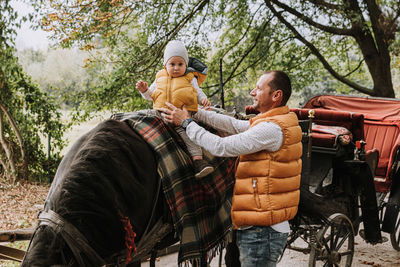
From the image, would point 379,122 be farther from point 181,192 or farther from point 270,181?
point 181,192

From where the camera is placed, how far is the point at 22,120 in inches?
328

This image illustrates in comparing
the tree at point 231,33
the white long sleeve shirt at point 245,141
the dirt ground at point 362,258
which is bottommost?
the dirt ground at point 362,258

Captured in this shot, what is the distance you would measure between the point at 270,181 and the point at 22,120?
24.5ft

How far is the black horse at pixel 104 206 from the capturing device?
73.6 inches

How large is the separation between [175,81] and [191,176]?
0.72 metres

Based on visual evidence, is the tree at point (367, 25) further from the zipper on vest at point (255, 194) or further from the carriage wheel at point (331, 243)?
the zipper on vest at point (255, 194)

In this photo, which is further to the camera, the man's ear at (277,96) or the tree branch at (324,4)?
the tree branch at (324,4)

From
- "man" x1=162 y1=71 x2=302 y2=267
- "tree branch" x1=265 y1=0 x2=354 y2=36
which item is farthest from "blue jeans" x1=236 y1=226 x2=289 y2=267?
"tree branch" x1=265 y1=0 x2=354 y2=36

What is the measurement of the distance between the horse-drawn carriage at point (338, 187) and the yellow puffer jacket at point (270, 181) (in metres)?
1.49

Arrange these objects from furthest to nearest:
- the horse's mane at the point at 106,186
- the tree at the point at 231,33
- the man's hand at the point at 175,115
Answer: the tree at the point at 231,33 → the man's hand at the point at 175,115 → the horse's mane at the point at 106,186

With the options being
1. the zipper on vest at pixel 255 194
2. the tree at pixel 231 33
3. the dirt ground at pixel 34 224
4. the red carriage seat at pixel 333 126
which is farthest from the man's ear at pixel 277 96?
the tree at pixel 231 33

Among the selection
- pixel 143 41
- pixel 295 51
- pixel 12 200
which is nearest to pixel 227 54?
pixel 295 51

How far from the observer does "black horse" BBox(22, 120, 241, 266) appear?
1870 millimetres

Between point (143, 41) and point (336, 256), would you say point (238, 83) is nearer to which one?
point (143, 41)
